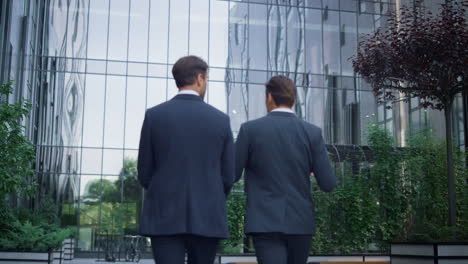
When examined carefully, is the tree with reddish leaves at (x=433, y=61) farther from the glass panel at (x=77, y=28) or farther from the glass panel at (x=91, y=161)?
the glass panel at (x=77, y=28)

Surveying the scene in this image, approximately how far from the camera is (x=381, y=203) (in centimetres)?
1683

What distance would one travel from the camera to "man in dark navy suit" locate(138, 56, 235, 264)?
3.03 meters

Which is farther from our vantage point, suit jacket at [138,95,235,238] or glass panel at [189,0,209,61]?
glass panel at [189,0,209,61]

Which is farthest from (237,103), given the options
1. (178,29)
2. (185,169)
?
(185,169)

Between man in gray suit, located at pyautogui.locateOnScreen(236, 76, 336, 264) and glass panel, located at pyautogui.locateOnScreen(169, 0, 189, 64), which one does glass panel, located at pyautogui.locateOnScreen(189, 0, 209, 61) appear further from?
man in gray suit, located at pyautogui.locateOnScreen(236, 76, 336, 264)

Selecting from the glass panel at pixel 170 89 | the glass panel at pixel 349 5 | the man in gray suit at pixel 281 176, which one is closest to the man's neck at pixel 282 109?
the man in gray suit at pixel 281 176

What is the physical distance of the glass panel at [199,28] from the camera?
1059 inches

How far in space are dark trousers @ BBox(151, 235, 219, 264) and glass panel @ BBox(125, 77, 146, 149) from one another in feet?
74.6

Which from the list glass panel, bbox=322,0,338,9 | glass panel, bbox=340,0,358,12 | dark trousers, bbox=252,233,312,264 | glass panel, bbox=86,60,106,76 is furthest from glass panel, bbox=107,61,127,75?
dark trousers, bbox=252,233,312,264

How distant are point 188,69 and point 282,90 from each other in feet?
2.42

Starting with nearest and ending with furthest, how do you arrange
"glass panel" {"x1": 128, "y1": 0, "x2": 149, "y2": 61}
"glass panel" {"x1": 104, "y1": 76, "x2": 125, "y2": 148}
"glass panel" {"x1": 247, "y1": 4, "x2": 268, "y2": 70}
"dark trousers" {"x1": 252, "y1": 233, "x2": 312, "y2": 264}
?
1. "dark trousers" {"x1": 252, "y1": 233, "x2": 312, "y2": 264}
2. "glass panel" {"x1": 104, "y1": 76, "x2": 125, "y2": 148}
3. "glass panel" {"x1": 128, "y1": 0, "x2": 149, "y2": 61}
4. "glass panel" {"x1": 247, "y1": 4, "x2": 268, "y2": 70}

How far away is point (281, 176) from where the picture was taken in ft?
11.8

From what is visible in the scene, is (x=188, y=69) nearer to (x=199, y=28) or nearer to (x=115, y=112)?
(x=115, y=112)

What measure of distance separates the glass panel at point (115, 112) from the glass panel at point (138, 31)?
1.16m
